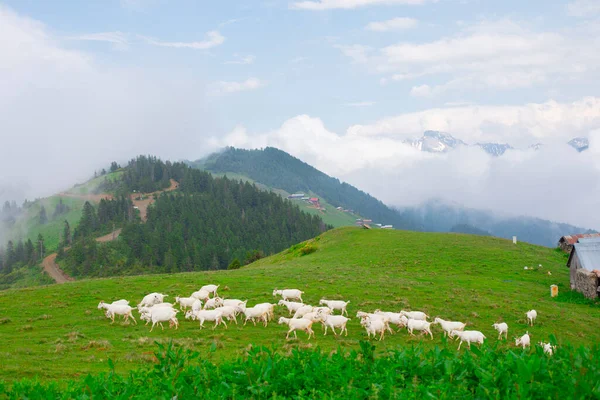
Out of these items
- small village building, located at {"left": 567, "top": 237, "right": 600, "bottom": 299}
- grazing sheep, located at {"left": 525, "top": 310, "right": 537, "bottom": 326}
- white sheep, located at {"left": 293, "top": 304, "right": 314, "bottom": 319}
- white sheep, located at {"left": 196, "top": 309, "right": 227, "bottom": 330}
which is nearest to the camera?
white sheep, located at {"left": 196, "top": 309, "right": 227, "bottom": 330}

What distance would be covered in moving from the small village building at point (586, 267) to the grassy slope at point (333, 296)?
1477mm

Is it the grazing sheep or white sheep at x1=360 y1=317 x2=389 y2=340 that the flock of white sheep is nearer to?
white sheep at x1=360 y1=317 x2=389 y2=340

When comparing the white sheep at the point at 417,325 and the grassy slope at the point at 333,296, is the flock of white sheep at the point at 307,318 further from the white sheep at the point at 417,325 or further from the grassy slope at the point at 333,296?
the grassy slope at the point at 333,296

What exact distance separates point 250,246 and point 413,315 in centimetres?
16215

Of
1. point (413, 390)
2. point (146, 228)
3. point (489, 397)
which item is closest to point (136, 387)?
point (413, 390)

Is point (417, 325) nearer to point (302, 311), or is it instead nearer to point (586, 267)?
point (302, 311)

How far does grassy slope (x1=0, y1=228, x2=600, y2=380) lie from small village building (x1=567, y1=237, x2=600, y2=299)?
4.85 ft

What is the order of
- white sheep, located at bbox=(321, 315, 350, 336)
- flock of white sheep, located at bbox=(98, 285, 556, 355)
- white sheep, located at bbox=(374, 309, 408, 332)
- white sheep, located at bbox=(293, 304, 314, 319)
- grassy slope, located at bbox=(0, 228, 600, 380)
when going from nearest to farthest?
1. grassy slope, located at bbox=(0, 228, 600, 380)
2. flock of white sheep, located at bbox=(98, 285, 556, 355)
3. white sheep, located at bbox=(321, 315, 350, 336)
4. white sheep, located at bbox=(374, 309, 408, 332)
5. white sheep, located at bbox=(293, 304, 314, 319)

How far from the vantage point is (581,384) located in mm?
5957

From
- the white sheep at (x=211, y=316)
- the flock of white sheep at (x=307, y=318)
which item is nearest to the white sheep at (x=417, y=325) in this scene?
the flock of white sheep at (x=307, y=318)

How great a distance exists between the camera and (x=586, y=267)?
1495 inches

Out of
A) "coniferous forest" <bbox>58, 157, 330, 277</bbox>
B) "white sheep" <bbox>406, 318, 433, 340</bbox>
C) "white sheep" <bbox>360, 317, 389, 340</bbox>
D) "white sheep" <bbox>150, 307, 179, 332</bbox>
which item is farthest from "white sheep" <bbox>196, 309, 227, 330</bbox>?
"coniferous forest" <bbox>58, 157, 330, 277</bbox>

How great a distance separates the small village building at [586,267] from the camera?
3571cm

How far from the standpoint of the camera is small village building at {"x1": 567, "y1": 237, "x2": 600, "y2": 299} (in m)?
35.7
